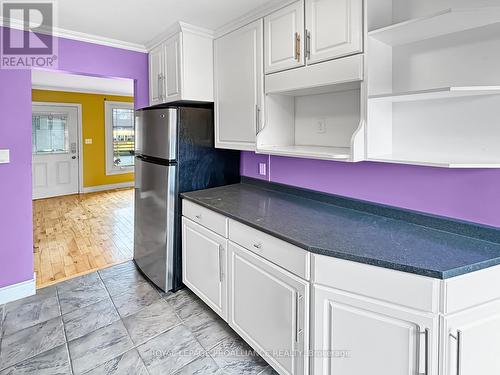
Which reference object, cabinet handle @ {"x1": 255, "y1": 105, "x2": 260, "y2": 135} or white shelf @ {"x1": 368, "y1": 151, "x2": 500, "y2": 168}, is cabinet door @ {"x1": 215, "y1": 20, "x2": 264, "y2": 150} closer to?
cabinet handle @ {"x1": 255, "y1": 105, "x2": 260, "y2": 135}

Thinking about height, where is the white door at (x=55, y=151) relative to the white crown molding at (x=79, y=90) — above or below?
below

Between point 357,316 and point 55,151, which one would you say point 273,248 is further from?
point 55,151

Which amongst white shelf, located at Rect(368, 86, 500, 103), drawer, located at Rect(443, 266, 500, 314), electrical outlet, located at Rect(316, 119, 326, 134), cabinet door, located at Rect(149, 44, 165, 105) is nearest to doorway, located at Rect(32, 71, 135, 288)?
cabinet door, located at Rect(149, 44, 165, 105)

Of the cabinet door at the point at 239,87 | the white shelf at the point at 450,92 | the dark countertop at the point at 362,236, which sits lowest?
the dark countertop at the point at 362,236

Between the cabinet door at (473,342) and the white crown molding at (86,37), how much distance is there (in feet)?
10.5

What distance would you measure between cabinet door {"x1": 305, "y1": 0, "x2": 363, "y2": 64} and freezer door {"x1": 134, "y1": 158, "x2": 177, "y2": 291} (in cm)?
138

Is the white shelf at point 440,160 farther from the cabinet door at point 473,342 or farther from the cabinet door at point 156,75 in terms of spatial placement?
the cabinet door at point 156,75

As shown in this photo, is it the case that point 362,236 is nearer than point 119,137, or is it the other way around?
point 362,236

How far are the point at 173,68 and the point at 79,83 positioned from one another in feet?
14.0

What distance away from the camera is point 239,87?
2.47m

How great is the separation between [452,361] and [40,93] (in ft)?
25.0

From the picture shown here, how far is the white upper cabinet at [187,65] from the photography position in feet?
8.55

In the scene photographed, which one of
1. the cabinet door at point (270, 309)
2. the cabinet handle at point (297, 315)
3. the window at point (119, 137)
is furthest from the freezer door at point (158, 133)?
the window at point (119, 137)

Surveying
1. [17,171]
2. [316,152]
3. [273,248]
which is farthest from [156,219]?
[316,152]
